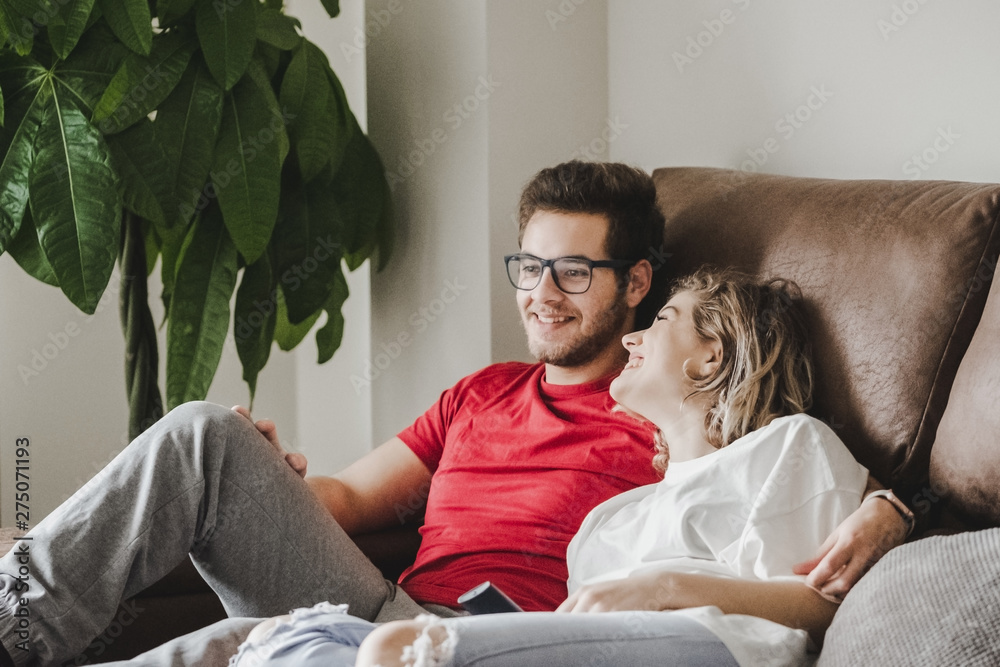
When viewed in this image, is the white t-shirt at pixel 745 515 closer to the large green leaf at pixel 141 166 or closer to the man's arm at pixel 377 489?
the man's arm at pixel 377 489

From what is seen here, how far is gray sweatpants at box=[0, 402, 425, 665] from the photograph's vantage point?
1.05m

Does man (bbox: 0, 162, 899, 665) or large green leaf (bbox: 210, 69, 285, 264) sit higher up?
large green leaf (bbox: 210, 69, 285, 264)

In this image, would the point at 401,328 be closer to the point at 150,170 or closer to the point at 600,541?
the point at 150,170

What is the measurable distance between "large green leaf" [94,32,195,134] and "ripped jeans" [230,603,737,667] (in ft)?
3.39

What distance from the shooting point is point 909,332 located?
→ 1.11 metres

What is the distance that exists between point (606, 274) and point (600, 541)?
1.55 feet

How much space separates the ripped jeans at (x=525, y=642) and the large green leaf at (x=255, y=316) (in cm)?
102

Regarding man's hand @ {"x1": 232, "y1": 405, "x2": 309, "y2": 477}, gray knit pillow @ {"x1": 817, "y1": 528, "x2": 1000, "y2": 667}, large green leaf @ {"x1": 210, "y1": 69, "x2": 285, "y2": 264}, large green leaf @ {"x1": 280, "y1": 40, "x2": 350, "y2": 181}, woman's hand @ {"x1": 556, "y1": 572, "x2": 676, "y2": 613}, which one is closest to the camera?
gray knit pillow @ {"x1": 817, "y1": 528, "x2": 1000, "y2": 667}

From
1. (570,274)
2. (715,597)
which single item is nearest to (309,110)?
(570,274)

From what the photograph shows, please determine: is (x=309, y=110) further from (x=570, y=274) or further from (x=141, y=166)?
(x=570, y=274)

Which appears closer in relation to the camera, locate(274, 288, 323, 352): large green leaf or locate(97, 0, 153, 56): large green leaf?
locate(97, 0, 153, 56): large green leaf

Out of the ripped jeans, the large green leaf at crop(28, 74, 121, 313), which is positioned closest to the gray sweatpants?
the ripped jeans

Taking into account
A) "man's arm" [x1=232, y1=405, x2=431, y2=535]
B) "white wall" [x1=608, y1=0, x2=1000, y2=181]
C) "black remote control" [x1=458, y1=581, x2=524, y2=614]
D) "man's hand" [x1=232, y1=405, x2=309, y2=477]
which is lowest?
"man's arm" [x1=232, y1=405, x2=431, y2=535]

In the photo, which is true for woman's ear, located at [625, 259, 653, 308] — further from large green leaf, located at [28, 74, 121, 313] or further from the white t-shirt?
large green leaf, located at [28, 74, 121, 313]
